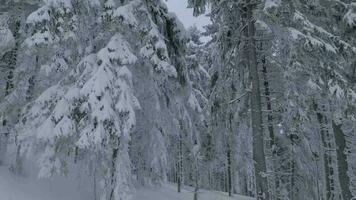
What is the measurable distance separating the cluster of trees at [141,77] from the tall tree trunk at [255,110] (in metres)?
0.03

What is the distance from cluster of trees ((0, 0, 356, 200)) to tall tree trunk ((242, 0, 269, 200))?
3 centimetres

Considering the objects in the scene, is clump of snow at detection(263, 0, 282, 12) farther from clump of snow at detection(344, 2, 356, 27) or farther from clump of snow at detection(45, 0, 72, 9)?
clump of snow at detection(45, 0, 72, 9)

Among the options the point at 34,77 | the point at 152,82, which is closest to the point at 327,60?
the point at 152,82

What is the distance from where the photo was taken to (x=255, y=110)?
1205 cm

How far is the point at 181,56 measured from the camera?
15227mm

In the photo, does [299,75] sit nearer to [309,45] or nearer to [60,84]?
[309,45]

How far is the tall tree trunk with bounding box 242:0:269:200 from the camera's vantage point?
11242 mm

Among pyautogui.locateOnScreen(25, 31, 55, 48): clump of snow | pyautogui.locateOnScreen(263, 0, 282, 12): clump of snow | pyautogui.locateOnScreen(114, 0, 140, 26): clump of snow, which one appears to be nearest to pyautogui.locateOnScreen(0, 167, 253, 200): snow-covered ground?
pyautogui.locateOnScreen(25, 31, 55, 48): clump of snow

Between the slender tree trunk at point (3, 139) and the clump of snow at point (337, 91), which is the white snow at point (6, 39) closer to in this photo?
the slender tree trunk at point (3, 139)

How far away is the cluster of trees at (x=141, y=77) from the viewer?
11.4 m

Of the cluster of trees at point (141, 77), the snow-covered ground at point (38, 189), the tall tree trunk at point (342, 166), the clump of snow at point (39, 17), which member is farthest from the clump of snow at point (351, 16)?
the snow-covered ground at point (38, 189)

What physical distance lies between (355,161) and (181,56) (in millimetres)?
19697

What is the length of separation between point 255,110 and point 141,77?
455 centimetres

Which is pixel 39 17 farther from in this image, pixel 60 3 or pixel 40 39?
pixel 60 3
